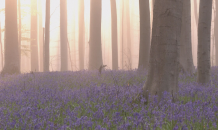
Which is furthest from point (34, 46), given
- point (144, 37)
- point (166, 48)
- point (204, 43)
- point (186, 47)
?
point (166, 48)

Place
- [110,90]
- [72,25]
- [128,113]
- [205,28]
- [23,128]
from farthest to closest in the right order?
[72,25], [205,28], [110,90], [128,113], [23,128]

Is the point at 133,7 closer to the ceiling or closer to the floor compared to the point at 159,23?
closer to the ceiling

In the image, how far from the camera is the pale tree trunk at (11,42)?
1276cm

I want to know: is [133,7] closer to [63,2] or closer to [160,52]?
[63,2]

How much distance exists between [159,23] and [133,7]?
A: 31.0 m

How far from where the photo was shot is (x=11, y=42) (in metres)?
12.9

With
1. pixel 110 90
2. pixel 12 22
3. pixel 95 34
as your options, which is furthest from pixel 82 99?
pixel 12 22

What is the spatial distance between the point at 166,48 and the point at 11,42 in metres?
10.7

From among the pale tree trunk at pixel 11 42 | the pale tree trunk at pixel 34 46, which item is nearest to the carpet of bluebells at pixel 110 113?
the pale tree trunk at pixel 11 42

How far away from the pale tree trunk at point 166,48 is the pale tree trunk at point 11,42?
10.2 meters

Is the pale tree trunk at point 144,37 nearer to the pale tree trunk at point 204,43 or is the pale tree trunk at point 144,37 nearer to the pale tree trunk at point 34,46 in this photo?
the pale tree trunk at point 204,43

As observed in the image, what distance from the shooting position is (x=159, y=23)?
466 centimetres

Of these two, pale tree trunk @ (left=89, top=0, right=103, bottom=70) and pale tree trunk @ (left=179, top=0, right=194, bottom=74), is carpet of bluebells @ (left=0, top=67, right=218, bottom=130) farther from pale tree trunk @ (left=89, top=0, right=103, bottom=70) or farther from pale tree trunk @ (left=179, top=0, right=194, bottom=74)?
pale tree trunk @ (left=89, top=0, right=103, bottom=70)

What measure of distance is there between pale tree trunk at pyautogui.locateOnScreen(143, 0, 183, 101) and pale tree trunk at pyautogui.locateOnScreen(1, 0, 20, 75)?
10243mm
